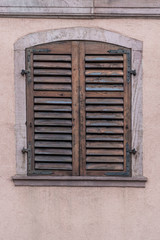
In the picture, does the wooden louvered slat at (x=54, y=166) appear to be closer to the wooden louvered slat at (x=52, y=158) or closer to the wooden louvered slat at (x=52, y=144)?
the wooden louvered slat at (x=52, y=158)

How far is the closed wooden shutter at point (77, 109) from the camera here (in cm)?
440

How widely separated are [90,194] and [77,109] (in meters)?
1.05

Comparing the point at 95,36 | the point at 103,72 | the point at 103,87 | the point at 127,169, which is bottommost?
the point at 127,169

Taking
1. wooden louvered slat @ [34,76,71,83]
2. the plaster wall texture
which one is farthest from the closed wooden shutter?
the plaster wall texture

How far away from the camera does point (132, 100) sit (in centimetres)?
440

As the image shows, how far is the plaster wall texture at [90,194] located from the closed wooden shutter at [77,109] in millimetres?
232

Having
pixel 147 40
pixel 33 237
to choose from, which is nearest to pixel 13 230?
pixel 33 237

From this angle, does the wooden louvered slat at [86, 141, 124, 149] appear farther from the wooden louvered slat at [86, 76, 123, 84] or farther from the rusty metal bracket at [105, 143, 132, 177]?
the wooden louvered slat at [86, 76, 123, 84]

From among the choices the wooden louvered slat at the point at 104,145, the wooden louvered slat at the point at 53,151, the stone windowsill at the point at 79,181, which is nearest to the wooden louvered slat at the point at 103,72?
the wooden louvered slat at the point at 104,145

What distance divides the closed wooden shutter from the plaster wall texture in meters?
0.23

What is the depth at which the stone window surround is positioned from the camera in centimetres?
438

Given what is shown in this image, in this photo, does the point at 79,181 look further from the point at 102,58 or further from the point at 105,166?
the point at 102,58

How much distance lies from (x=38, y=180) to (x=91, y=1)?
227cm

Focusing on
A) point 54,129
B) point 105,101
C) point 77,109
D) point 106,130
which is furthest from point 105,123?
point 54,129
